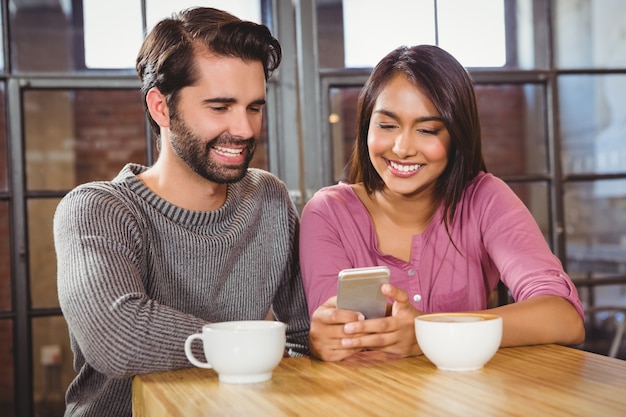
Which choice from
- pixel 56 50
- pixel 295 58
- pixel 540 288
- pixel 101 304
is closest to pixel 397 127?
pixel 540 288

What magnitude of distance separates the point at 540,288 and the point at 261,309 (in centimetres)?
60

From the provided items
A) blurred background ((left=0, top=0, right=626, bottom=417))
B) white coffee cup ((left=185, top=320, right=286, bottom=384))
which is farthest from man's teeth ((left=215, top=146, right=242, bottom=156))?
blurred background ((left=0, top=0, right=626, bottom=417))

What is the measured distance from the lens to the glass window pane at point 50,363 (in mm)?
2953

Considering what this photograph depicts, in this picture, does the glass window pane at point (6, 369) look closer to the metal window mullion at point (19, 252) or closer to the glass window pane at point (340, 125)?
the metal window mullion at point (19, 252)

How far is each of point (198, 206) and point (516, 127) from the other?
6.63ft

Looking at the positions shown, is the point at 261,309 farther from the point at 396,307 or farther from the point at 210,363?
the point at 210,363

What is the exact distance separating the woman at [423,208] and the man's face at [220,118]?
22 centimetres

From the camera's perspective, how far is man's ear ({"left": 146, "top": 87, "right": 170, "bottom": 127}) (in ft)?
5.74

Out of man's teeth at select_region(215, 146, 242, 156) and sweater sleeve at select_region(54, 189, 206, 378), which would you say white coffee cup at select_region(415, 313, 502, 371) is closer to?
sweater sleeve at select_region(54, 189, 206, 378)

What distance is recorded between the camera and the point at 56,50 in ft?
9.60

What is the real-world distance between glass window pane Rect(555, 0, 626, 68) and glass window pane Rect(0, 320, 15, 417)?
2.47 m

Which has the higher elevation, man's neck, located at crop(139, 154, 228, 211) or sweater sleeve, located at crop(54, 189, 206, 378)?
man's neck, located at crop(139, 154, 228, 211)

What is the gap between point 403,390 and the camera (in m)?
1.04

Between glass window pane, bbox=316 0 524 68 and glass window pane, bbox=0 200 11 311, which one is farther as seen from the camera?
glass window pane, bbox=316 0 524 68
